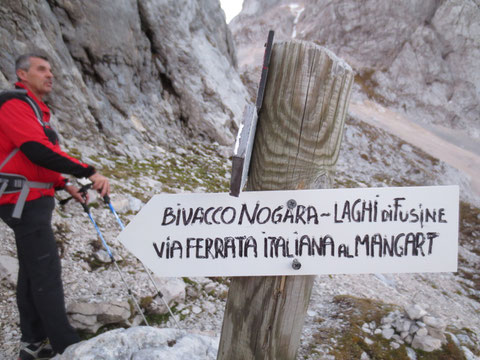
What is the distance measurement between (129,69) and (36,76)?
33.5 feet

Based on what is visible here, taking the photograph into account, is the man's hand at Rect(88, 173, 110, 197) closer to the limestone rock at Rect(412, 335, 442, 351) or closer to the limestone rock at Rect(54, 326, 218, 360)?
the limestone rock at Rect(54, 326, 218, 360)

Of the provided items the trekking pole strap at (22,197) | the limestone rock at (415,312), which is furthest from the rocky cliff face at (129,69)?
the limestone rock at (415,312)

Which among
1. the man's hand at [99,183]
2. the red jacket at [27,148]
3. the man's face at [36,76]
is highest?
the man's face at [36,76]

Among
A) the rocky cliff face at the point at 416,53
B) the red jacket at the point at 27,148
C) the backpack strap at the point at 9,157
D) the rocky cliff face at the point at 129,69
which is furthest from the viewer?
the rocky cliff face at the point at 416,53

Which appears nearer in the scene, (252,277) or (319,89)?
(319,89)

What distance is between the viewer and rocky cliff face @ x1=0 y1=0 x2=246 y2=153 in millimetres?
8820

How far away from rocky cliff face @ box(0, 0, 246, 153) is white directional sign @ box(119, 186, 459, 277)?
8448mm

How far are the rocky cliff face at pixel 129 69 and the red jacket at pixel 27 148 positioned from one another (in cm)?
654

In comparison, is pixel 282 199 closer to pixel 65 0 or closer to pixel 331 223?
Answer: pixel 331 223

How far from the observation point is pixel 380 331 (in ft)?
12.5

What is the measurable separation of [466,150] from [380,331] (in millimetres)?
36260

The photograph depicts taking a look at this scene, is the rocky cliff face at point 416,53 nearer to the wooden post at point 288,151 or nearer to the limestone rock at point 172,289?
the limestone rock at point 172,289

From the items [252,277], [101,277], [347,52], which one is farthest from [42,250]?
[347,52]

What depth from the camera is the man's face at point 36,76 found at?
8.85 ft
